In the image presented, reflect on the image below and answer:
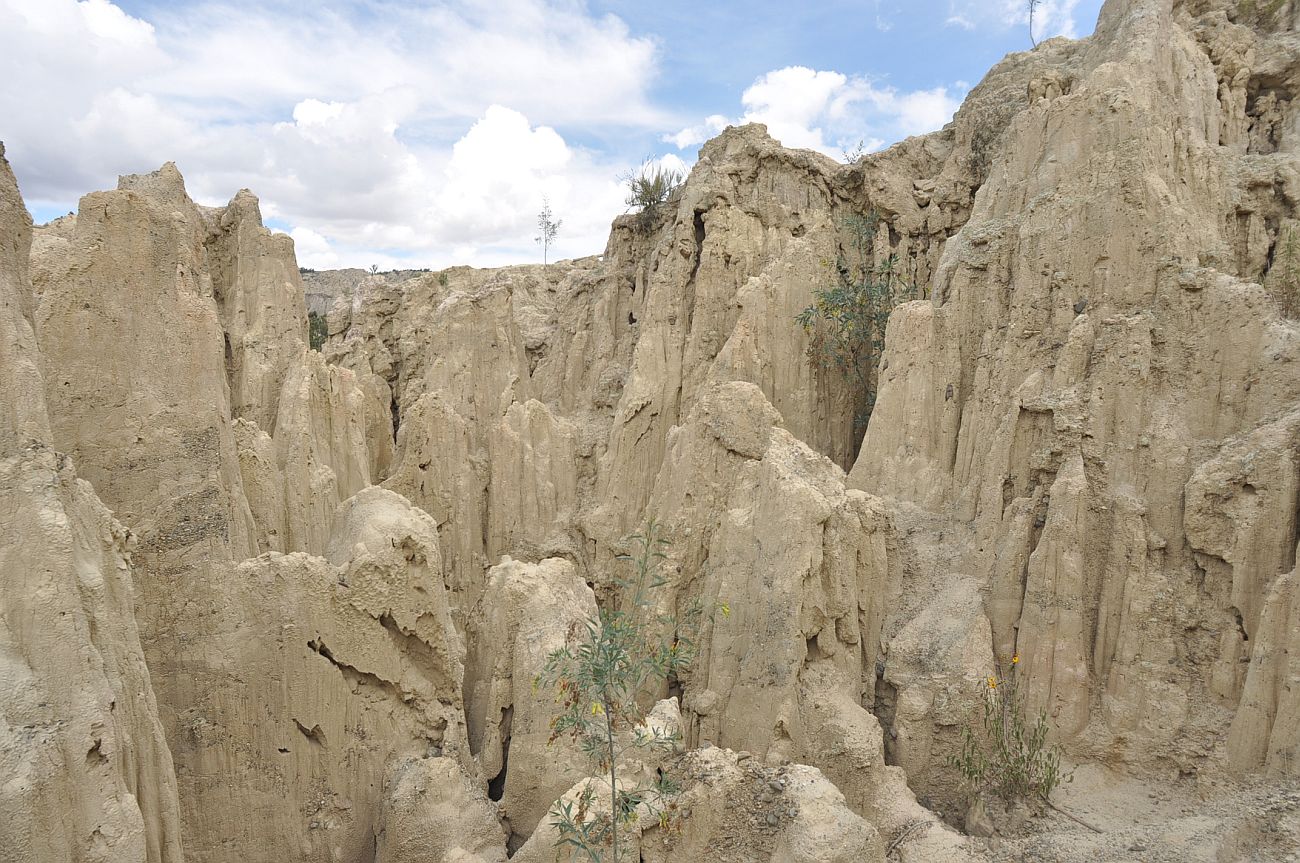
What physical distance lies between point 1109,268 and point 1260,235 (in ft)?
9.19

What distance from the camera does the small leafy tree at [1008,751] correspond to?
901 centimetres

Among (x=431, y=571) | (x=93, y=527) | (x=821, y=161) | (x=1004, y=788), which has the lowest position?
(x=1004, y=788)

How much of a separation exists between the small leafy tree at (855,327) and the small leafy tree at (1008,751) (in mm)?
6741

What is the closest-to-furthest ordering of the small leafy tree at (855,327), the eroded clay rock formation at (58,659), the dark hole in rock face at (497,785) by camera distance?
1. the eroded clay rock formation at (58,659)
2. the dark hole in rock face at (497,785)
3. the small leafy tree at (855,327)

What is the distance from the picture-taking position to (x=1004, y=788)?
29.6ft

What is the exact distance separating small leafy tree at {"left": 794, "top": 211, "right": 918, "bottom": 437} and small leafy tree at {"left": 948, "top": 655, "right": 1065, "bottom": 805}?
6.74 m

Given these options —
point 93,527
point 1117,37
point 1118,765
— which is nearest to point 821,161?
point 1117,37

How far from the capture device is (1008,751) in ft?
31.0

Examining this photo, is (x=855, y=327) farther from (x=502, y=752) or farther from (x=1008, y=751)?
(x=502, y=752)

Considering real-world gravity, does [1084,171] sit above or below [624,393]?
above

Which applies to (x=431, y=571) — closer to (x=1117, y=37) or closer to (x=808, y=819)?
(x=808, y=819)

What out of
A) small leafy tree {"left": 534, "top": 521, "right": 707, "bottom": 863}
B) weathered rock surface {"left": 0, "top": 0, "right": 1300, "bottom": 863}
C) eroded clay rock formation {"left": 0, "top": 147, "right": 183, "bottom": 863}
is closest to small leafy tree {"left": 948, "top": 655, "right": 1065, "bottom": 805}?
weathered rock surface {"left": 0, "top": 0, "right": 1300, "bottom": 863}

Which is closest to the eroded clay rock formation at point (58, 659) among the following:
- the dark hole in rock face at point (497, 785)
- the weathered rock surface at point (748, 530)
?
the weathered rock surface at point (748, 530)

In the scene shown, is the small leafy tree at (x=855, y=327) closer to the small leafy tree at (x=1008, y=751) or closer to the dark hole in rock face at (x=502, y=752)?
the small leafy tree at (x=1008, y=751)
